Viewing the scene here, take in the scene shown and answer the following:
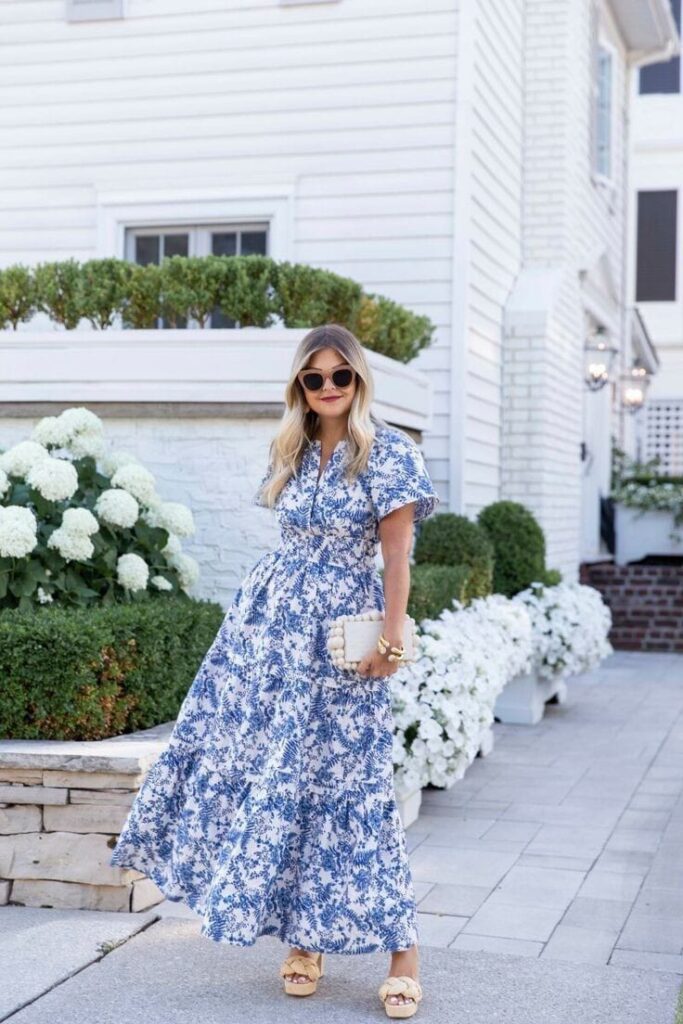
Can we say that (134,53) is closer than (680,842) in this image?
No

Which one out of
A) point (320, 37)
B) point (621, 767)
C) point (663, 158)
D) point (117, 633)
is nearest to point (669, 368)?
point (663, 158)

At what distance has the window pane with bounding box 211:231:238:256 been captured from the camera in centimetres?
959

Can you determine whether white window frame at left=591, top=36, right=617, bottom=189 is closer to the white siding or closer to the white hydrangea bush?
the white siding

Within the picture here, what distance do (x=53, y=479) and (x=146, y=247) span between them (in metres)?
4.71

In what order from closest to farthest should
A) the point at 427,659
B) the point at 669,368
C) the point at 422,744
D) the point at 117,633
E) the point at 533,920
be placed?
1. the point at 533,920
2. the point at 117,633
3. the point at 422,744
4. the point at 427,659
5. the point at 669,368

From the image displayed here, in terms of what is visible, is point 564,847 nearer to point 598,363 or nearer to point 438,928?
point 438,928

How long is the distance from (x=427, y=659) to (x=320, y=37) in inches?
197

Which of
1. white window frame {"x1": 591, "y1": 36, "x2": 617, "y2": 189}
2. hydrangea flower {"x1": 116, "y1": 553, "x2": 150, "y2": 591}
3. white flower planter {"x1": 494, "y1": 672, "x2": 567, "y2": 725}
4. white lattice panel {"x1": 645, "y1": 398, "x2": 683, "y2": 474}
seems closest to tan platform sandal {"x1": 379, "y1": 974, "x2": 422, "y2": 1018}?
hydrangea flower {"x1": 116, "y1": 553, "x2": 150, "y2": 591}

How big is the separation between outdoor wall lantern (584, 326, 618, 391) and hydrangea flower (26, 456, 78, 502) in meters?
7.52

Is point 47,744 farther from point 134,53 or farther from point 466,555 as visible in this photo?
point 134,53

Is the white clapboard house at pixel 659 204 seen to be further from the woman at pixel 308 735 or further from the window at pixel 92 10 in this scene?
the woman at pixel 308 735

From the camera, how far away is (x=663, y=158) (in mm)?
20047

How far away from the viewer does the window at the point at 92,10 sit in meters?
9.57

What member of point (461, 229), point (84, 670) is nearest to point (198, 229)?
point (461, 229)
